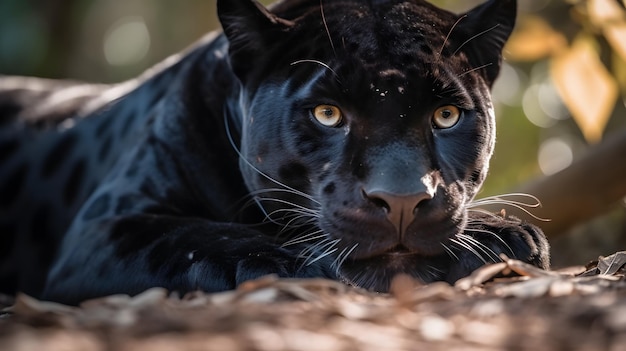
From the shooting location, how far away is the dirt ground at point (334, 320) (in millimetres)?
1750

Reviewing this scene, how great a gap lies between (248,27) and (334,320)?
64.6 inches

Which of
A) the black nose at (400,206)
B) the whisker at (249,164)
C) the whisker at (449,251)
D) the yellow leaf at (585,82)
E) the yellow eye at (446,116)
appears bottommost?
the whisker at (449,251)

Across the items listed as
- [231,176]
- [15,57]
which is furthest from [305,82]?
[15,57]

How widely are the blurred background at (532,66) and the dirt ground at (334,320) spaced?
152 centimetres

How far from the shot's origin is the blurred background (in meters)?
3.82

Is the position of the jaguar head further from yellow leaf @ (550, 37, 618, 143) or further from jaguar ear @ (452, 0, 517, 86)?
yellow leaf @ (550, 37, 618, 143)

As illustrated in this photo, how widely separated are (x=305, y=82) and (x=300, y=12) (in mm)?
459

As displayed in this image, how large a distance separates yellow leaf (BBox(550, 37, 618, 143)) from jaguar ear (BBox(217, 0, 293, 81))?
44.4 inches

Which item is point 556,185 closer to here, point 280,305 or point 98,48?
point 280,305

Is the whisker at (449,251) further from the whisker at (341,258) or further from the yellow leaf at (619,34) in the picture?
the yellow leaf at (619,34)

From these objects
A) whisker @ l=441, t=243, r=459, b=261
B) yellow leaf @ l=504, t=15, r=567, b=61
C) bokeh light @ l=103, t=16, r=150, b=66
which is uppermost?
yellow leaf @ l=504, t=15, r=567, b=61

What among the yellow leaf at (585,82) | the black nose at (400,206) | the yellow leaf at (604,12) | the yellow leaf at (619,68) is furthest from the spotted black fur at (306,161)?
the yellow leaf at (619,68)

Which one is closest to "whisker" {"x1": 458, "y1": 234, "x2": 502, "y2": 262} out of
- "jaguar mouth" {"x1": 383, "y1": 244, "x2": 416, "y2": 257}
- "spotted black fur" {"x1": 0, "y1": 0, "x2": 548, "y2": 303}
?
"spotted black fur" {"x1": 0, "y1": 0, "x2": 548, "y2": 303}

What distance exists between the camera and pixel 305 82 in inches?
125
